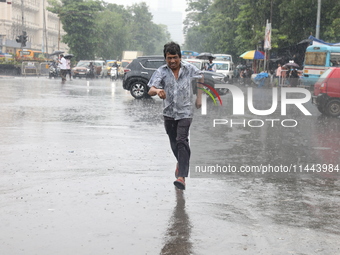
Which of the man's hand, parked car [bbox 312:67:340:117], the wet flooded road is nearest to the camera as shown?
the wet flooded road

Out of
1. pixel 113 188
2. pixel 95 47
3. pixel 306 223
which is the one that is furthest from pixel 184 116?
pixel 95 47

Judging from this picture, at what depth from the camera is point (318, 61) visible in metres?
33.3

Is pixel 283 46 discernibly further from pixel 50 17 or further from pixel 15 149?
pixel 50 17

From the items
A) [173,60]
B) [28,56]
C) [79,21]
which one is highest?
[79,21]

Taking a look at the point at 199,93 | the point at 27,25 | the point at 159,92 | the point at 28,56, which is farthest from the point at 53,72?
the point at 27,25

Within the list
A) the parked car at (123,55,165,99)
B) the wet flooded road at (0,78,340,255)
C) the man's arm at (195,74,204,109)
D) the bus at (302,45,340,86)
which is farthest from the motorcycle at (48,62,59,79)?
the man's arm at (195,74,204,109)

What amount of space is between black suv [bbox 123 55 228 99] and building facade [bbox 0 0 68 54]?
160 feet

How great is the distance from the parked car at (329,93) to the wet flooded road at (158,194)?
16.3ft

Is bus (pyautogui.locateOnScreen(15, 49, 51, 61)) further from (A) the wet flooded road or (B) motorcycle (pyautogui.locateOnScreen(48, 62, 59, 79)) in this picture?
(A) the wet flooded road

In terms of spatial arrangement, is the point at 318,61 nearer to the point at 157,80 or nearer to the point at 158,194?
the point at 157,80

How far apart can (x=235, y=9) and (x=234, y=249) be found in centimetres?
6334

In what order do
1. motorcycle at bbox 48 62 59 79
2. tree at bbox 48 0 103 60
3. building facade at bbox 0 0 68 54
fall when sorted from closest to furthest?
motorcycle at bbox 48 62 59 79 → tree at bbox 48 0 103 60 → building facade at bbox 0 0 68 54

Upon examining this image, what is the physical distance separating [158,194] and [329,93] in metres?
12.1

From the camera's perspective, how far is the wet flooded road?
15.6 ft
